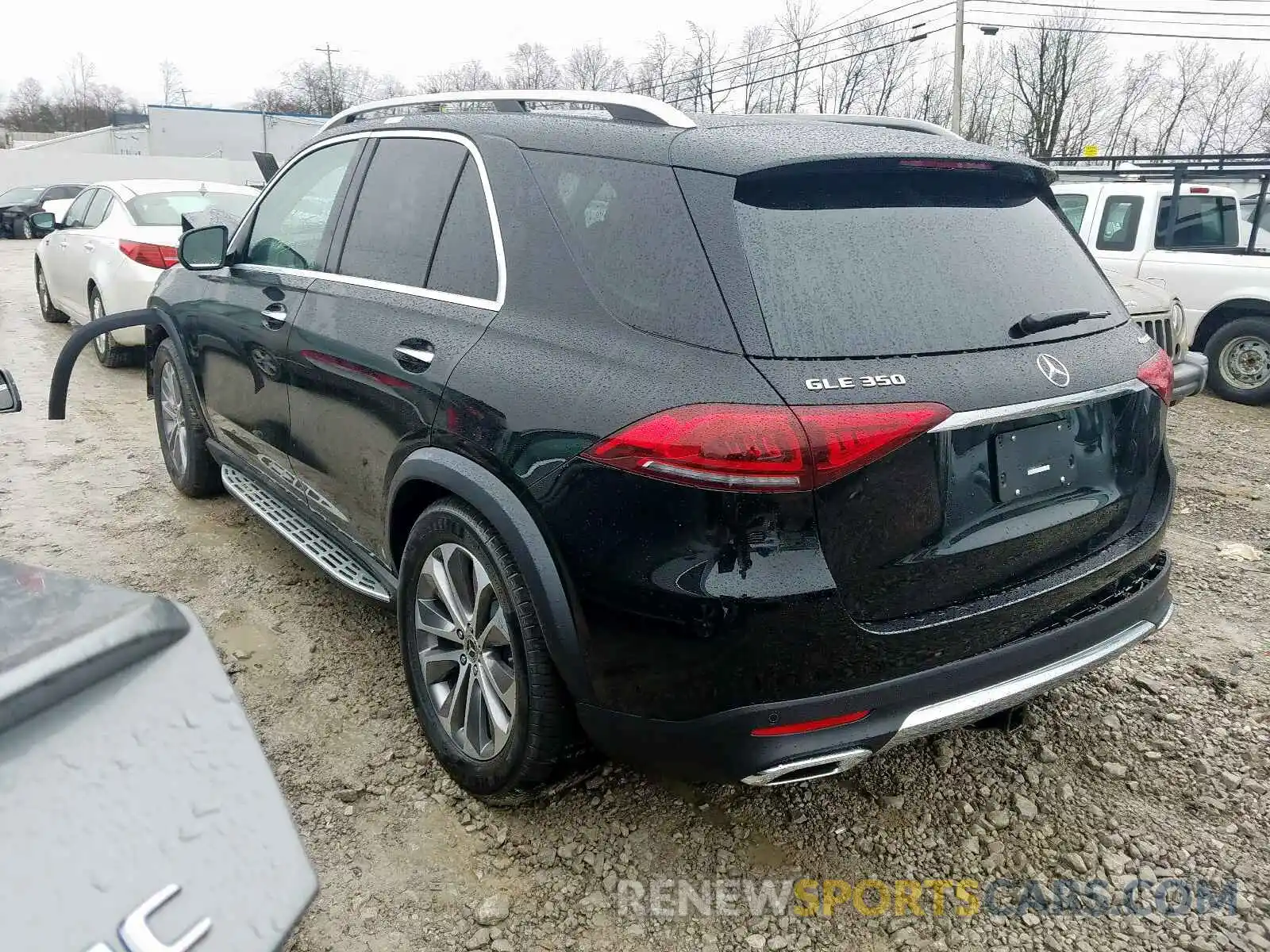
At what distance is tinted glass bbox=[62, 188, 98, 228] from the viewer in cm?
909

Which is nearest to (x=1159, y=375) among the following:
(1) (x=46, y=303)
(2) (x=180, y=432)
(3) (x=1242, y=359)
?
(2) (x=180, y=432)

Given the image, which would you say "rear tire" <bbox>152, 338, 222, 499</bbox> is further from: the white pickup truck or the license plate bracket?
the white pickup truck

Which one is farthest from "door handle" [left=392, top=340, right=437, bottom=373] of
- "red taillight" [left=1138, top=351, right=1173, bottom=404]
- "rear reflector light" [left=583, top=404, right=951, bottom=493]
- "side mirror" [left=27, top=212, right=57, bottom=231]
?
"side mirror" [left=27, top=212, right=57, bottom=231]

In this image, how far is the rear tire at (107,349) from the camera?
26.8 ft

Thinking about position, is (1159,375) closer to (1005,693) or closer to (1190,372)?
(1005,693)

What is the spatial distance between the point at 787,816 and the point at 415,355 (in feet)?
5.46

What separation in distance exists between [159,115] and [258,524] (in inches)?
2186

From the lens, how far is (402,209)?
9.95 feet

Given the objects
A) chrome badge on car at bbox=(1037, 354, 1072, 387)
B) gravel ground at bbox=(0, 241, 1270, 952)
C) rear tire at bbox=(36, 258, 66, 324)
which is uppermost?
chrome badge on car at bbox=(1037, 354, 1072, 387)

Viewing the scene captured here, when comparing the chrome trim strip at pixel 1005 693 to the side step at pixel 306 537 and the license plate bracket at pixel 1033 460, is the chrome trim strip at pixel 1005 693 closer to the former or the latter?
the license plate bracket at pixel 1033 460

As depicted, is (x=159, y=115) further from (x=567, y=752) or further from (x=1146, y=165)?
(x=567, y=752)

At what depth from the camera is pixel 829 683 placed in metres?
2.01

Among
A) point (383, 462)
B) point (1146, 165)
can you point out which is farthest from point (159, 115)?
point (383, 462)

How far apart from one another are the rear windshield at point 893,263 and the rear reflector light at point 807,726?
0.77 meters
